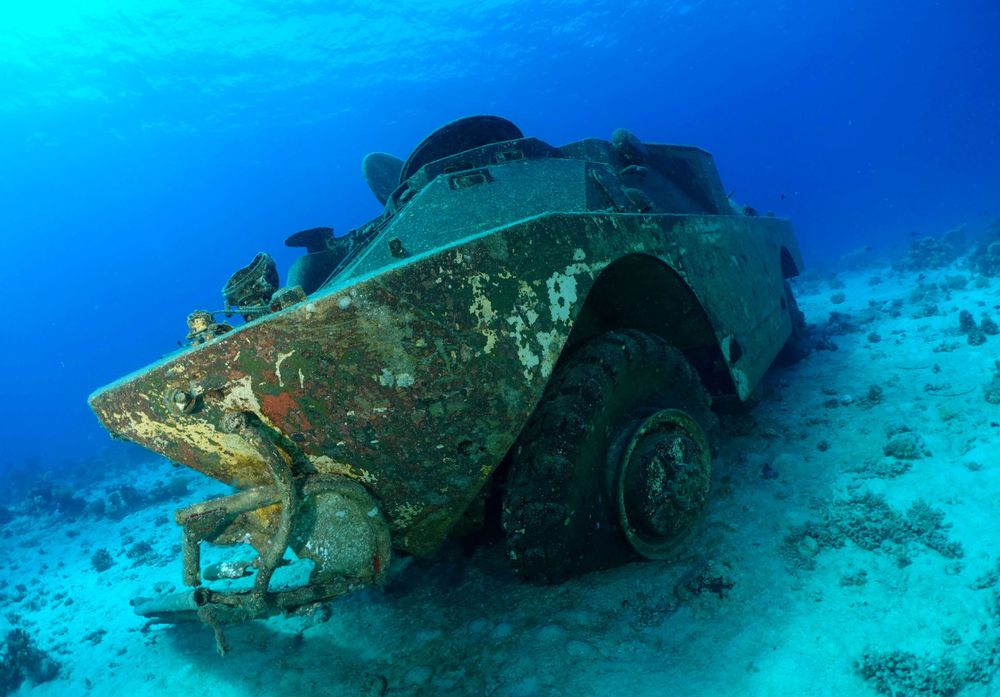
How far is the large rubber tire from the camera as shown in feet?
7.23

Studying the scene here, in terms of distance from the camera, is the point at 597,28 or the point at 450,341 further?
the point at 597,28

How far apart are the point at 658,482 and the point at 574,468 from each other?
1.97 feet

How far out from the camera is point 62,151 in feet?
240

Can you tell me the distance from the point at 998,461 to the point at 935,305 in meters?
7.30

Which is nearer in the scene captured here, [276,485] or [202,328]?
[276,485]

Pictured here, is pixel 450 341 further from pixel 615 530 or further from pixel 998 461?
pixel 998 461

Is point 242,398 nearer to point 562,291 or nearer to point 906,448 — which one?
point 562,291

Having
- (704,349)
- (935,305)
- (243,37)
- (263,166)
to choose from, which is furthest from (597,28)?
(704,349)

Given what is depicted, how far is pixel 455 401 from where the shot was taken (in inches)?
70.5

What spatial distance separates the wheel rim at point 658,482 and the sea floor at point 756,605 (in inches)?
11.0

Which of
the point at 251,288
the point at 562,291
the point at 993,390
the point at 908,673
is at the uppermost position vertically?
the point at 251,288

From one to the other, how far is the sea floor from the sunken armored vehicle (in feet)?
1.25

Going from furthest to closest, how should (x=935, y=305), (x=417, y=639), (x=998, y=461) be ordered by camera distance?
(x=935, y=305) → (x=998, y=461) → (x=417, y=639)

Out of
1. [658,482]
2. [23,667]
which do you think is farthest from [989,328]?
[23,667]
